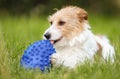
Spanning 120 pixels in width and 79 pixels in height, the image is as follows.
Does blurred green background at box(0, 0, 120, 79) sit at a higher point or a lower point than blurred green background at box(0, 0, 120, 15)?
lower

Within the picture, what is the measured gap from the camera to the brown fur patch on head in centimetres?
716

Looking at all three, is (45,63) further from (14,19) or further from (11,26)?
(14,19)

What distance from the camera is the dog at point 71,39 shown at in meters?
7.09

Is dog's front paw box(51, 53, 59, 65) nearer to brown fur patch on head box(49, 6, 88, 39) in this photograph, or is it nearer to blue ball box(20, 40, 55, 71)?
blue ball box(20, 40, 55, 71)

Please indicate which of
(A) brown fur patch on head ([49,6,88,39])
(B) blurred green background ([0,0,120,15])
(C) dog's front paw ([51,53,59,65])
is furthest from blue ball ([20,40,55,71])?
(B) blurred green background ([0,0,120,15])

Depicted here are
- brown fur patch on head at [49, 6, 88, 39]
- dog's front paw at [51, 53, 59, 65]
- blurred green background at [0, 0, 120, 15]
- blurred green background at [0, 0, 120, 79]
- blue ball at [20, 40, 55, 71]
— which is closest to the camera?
blurred green background at [0, 0, 120, 79]

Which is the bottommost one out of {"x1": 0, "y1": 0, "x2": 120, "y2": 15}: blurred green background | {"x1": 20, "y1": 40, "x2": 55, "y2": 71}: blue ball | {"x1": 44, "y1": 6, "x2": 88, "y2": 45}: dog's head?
{"x1": 20, "y1": 40, "x2": 55, "y2": 71}: blue ball

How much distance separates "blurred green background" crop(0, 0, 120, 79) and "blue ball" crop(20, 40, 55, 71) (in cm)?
14

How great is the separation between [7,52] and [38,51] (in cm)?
46

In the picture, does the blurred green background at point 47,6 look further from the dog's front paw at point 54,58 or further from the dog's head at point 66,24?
the dog's front paw at point 54,58

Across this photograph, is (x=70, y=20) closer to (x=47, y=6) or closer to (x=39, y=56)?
(x=39, y=56)

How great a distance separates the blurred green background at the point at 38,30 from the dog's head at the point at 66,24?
0.52m

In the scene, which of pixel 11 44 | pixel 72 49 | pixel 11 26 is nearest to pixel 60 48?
pixel 72 49

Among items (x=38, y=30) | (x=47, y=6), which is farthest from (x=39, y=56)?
(x=47, y=6)
